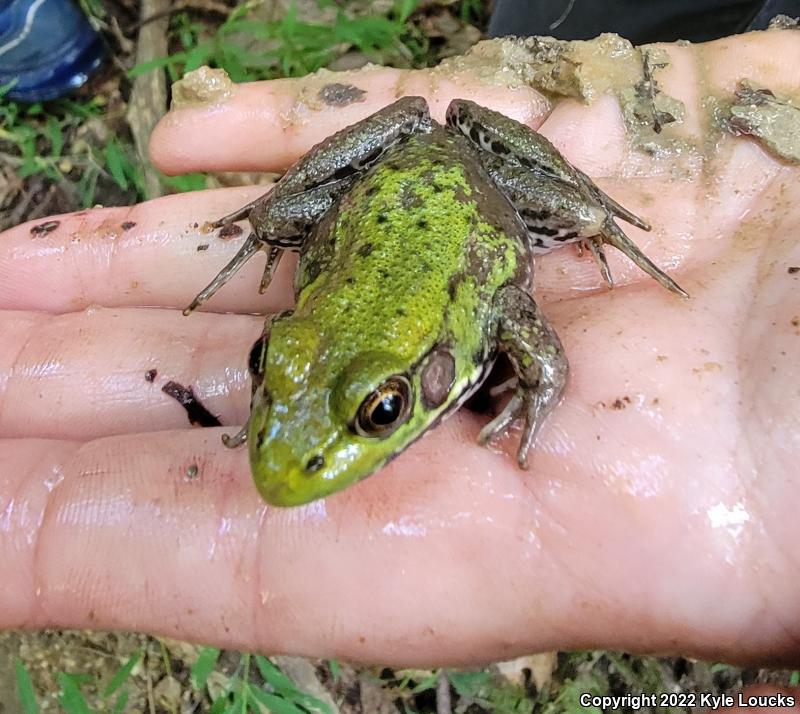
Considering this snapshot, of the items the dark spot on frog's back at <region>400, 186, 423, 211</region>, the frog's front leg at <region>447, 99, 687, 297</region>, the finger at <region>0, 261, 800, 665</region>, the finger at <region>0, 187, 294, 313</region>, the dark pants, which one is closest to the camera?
the finger at <region>0, 261, 800, 665</region>

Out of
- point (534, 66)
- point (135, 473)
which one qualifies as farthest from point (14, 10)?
point (135, 473)

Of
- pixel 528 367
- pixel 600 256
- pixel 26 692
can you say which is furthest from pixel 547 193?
pixel 26 692

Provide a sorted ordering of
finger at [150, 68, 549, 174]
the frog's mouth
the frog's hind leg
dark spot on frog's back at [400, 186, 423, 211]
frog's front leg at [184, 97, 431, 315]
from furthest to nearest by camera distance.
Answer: finger at [150, 68, 549, 174] < the frog's hind leg < frog's front leg at [184, 97, 431, 315] < dark spot on frog's back at [400, 186, 423, 211] < the frog's mouth

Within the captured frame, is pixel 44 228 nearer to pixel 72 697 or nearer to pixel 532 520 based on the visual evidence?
pixel 72 697

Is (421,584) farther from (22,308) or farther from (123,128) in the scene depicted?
(123,128)

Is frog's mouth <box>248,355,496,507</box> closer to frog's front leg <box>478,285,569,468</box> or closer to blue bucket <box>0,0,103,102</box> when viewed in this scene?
frog's front leg <box>478,285,569,468</box>

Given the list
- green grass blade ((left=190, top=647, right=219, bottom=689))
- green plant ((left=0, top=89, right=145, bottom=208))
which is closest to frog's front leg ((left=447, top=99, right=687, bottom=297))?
green grass blade ((left=190, top=647, right=219, bottom=689))
